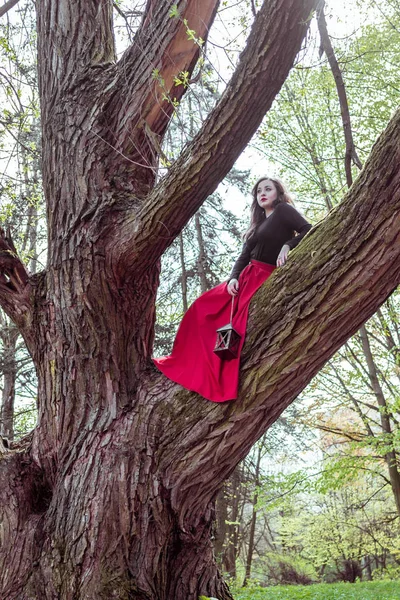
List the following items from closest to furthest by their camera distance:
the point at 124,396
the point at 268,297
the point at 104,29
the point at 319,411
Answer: the point at 268,297 → the point at 124,396 → the point at 104,29 → the point at 319,411

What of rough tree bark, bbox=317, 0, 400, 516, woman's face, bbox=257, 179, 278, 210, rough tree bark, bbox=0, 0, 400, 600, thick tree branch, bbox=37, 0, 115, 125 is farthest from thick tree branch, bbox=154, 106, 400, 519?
thick tree branch, bbox=37, 0, 115, 125

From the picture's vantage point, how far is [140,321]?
378cm

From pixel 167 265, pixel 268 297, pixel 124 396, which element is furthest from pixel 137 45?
pixel 167 265

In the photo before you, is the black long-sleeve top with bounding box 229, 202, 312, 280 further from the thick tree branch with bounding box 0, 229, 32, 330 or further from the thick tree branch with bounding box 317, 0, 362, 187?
the thick tree branch with bounding box 0, 229, 32, 330

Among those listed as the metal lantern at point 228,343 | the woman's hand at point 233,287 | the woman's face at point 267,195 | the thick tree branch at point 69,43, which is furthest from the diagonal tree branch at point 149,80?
the metal lantern at point 228,343

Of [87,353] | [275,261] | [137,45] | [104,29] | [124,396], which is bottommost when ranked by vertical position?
[124,396]

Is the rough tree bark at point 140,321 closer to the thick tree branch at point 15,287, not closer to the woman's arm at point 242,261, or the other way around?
the thick tree branch at point 15,287

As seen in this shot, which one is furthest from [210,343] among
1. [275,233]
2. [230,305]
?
[275,233]

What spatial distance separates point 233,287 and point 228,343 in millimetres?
684

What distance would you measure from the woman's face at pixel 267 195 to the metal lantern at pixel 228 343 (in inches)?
59.5

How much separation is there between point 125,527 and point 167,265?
763 centimetres

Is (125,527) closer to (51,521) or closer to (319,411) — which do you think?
(51,521)

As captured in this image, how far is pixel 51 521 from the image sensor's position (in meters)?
3.28

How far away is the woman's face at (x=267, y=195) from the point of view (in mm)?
4172
